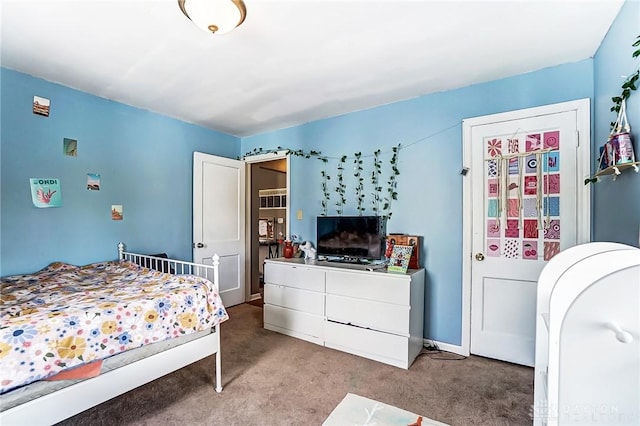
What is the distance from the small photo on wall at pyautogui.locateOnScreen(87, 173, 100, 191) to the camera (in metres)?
2.81

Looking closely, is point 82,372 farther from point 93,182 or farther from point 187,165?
point 187,165

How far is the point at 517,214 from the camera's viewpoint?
2.48 meters

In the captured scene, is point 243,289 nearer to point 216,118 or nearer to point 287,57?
point 216,118

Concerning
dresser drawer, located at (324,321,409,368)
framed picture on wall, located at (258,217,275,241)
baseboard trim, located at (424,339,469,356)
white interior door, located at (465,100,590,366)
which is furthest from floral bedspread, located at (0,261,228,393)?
framed picture on wall, located at (258,217,275,241)

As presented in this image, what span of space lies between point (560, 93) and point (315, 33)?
76.1 inches

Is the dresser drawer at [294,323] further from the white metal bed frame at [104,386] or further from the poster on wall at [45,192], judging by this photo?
the poster on wall at [45,192]

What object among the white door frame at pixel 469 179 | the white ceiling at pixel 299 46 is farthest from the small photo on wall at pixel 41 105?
the white door frame at pixel 469 179

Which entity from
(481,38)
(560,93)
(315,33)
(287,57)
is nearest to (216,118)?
(287,57)

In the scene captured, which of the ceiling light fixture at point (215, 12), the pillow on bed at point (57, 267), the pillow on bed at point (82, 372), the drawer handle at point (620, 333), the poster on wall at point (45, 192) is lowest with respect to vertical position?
the pillow on bed at point (82, 372)

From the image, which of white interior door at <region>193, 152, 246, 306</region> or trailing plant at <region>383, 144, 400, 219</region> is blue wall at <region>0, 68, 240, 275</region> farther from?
trailing plant at <region>383, 144, 400, 219</region>

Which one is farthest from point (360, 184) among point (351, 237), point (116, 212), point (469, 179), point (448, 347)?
point (116, 212)

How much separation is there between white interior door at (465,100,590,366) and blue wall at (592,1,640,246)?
0.18 metres

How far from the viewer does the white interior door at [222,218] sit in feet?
12.2

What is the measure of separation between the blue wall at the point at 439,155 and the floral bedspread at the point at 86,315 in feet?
6.32
